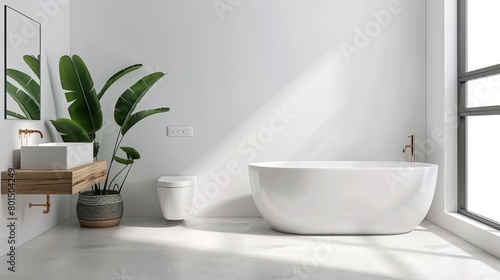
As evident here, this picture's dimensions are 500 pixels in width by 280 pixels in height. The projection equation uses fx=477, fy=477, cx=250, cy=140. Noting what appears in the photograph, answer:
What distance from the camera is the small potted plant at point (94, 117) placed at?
3.97 m

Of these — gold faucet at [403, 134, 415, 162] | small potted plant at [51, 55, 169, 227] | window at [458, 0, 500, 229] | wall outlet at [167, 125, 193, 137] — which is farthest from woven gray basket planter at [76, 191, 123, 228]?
window at [458, 0, 500, 229]

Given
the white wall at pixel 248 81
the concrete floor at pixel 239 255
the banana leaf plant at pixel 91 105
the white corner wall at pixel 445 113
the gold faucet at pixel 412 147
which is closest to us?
the concrete floor at pixel 239 255

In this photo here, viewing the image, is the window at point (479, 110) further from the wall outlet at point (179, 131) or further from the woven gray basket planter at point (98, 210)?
the woven gray basket planter at point (98, 210)

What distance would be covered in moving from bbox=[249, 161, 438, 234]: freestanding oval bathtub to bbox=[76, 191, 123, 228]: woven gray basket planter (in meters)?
1.35

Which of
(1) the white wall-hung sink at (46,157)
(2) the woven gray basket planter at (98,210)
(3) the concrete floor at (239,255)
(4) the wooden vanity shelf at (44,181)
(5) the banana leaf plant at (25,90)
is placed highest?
(5) the banana leaf plant at (25,90)

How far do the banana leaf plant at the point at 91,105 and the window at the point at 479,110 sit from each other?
8.52 feet

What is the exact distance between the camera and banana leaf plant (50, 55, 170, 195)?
13.0 ft

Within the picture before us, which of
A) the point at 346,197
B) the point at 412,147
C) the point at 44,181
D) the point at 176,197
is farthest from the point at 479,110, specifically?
the point at 44,181

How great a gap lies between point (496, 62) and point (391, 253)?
1.68 metres

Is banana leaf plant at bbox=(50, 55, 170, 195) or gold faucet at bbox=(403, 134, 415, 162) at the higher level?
banana leaf plant at bbox=(50, 55, 170, 195)

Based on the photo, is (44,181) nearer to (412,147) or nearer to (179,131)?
(179,131)

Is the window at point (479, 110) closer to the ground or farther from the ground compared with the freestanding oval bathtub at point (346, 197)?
farther from the ground

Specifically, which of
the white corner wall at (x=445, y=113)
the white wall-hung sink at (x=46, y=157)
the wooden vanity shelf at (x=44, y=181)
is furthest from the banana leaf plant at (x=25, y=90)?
the white corner wall at (x=445, y=113)

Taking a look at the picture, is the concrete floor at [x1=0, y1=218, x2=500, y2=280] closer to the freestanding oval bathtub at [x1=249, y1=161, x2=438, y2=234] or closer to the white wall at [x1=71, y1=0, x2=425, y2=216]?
the freestanding oval bathtub at [x1=249, y1=161, x2=438, y2=234]
